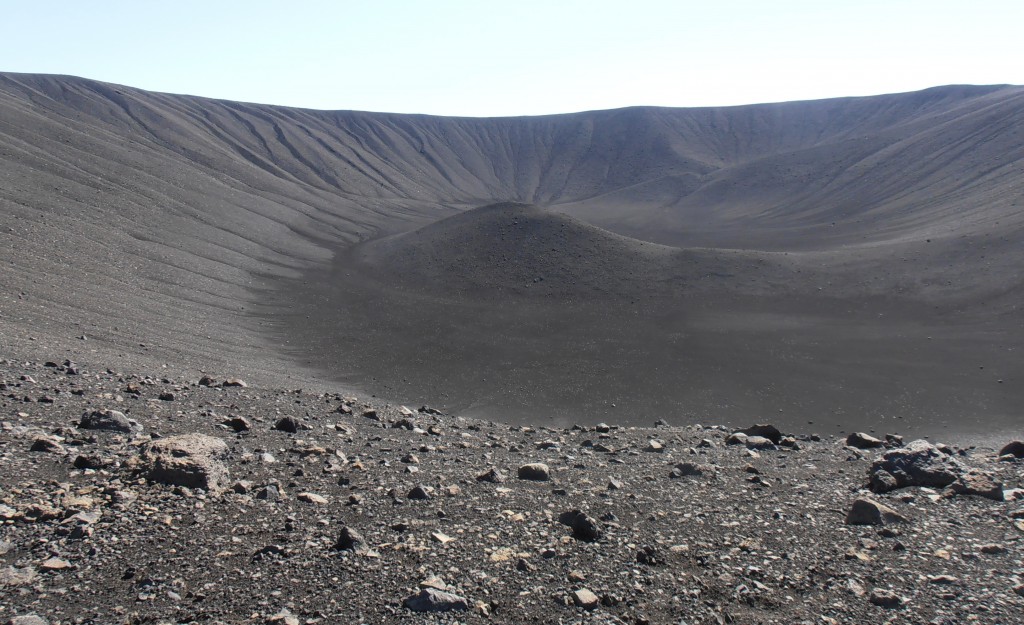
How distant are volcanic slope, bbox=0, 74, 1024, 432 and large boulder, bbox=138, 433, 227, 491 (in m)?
8.00

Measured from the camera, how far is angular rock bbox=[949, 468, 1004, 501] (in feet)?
26.8

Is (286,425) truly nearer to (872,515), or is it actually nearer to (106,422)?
(106,422)

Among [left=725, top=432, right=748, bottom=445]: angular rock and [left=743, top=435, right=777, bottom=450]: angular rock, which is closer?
[left=743, top=435, right=777, bottom=450]: angular rock

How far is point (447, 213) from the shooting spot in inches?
2820

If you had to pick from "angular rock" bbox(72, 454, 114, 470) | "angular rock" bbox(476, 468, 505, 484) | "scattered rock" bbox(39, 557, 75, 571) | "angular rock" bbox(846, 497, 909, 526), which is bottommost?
"angular rock" bbox(476, 468, 505, 484)

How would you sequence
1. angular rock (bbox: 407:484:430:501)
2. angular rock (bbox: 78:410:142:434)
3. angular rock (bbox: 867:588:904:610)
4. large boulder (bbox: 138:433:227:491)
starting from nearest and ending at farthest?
angular rock (bbox: 867:588:904:610) < large boulder (bbox: 138:433:227:491) < angular rock (bbox: 407:484:430:501) < angular rock (bbox: 78:410:142:434)

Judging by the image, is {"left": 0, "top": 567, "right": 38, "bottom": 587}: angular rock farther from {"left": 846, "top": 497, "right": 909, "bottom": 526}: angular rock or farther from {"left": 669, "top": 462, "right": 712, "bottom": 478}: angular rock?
{"left": 846, "top": 497, "right": 909, "bottom": 526}: angular rock

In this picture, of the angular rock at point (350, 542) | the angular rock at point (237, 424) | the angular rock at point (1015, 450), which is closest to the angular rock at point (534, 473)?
the angular rock at point (350, 542)

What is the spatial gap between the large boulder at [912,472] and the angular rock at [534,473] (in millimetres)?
3952

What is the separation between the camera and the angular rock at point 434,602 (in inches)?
201

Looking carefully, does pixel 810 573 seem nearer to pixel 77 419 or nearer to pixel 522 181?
pixel 77 419

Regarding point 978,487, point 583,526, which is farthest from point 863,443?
point 583,526

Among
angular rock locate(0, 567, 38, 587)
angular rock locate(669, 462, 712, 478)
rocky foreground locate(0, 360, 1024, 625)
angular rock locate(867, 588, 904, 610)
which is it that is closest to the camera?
angular rock locate(0, 567, 38, 587)

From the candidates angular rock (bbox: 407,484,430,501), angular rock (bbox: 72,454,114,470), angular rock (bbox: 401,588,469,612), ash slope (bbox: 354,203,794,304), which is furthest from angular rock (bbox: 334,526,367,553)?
ash slope (bbox: 354,203,794,304)
